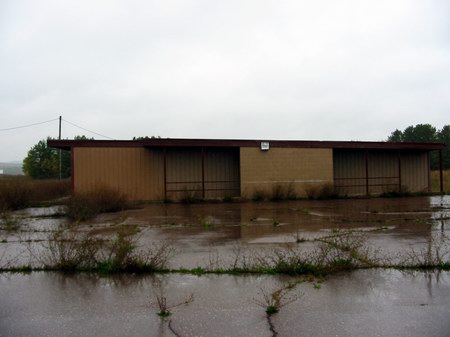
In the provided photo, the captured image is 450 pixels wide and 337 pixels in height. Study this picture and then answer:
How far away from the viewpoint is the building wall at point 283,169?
22.1m

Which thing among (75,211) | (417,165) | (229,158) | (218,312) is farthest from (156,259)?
(417,165)

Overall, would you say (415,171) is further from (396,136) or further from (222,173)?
(396,136)

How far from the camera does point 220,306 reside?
4.61 m

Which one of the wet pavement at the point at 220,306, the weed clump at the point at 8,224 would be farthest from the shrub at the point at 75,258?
the weed clump at the point at 8,224

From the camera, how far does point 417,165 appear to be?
26.4 m

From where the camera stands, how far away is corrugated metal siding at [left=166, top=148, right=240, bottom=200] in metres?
22.2

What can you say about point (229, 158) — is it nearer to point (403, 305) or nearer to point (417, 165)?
point (417, 165)

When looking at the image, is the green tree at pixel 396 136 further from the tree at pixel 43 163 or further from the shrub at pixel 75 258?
the shrub at pixel 75 258

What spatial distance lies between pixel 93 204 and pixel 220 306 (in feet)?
35.0

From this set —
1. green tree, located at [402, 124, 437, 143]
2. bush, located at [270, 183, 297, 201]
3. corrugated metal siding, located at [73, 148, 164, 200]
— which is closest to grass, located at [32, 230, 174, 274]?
corrugated metal siding, located at [73, 148, 164, 200]

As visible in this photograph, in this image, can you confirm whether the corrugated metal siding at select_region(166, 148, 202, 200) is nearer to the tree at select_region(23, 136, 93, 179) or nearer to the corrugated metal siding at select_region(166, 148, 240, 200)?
the corrugated metal siding at select_region(166, 148, 240, 200)

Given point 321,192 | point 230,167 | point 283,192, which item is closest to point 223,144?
point 230,167

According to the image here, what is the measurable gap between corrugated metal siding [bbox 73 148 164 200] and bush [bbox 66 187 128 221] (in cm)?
384

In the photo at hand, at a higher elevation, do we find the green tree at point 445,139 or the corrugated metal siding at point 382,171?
the green tree at point 445,139
